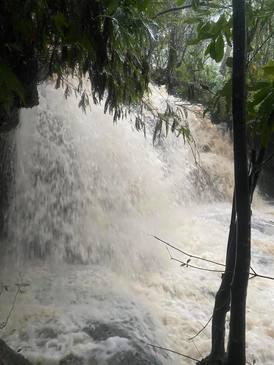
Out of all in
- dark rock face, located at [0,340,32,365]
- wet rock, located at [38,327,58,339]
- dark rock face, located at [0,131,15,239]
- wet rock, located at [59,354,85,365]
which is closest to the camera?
dark rock face, located at [0,340,32,365]

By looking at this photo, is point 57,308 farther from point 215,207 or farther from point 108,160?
point 215,207

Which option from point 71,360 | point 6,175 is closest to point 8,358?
point 71,360

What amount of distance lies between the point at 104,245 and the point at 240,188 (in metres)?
4.22

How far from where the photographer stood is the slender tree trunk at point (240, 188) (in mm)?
1174

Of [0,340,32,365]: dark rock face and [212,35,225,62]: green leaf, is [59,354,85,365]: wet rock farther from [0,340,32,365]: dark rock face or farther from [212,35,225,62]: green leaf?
[212,35,225,62]: green leaf

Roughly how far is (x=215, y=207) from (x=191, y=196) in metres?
0.54

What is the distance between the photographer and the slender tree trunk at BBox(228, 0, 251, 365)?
117 cm

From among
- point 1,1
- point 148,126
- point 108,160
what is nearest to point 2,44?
point 1,1

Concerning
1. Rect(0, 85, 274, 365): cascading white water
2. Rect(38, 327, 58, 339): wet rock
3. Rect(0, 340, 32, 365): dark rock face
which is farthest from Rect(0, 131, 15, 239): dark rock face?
Rect(0, 340, 32, 365): dark rock face

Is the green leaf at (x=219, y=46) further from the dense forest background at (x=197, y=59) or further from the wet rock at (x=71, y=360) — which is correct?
the wet rock at (x=71, y=360)

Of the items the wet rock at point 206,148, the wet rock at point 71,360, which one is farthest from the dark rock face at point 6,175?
the wet rock at point 206,148

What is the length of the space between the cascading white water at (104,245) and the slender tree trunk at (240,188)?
6.41 ft

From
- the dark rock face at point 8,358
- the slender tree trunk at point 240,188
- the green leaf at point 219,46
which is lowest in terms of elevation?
the dark rock face at point 8,358

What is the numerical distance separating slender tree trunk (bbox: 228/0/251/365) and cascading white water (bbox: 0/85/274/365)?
6.41 ft
